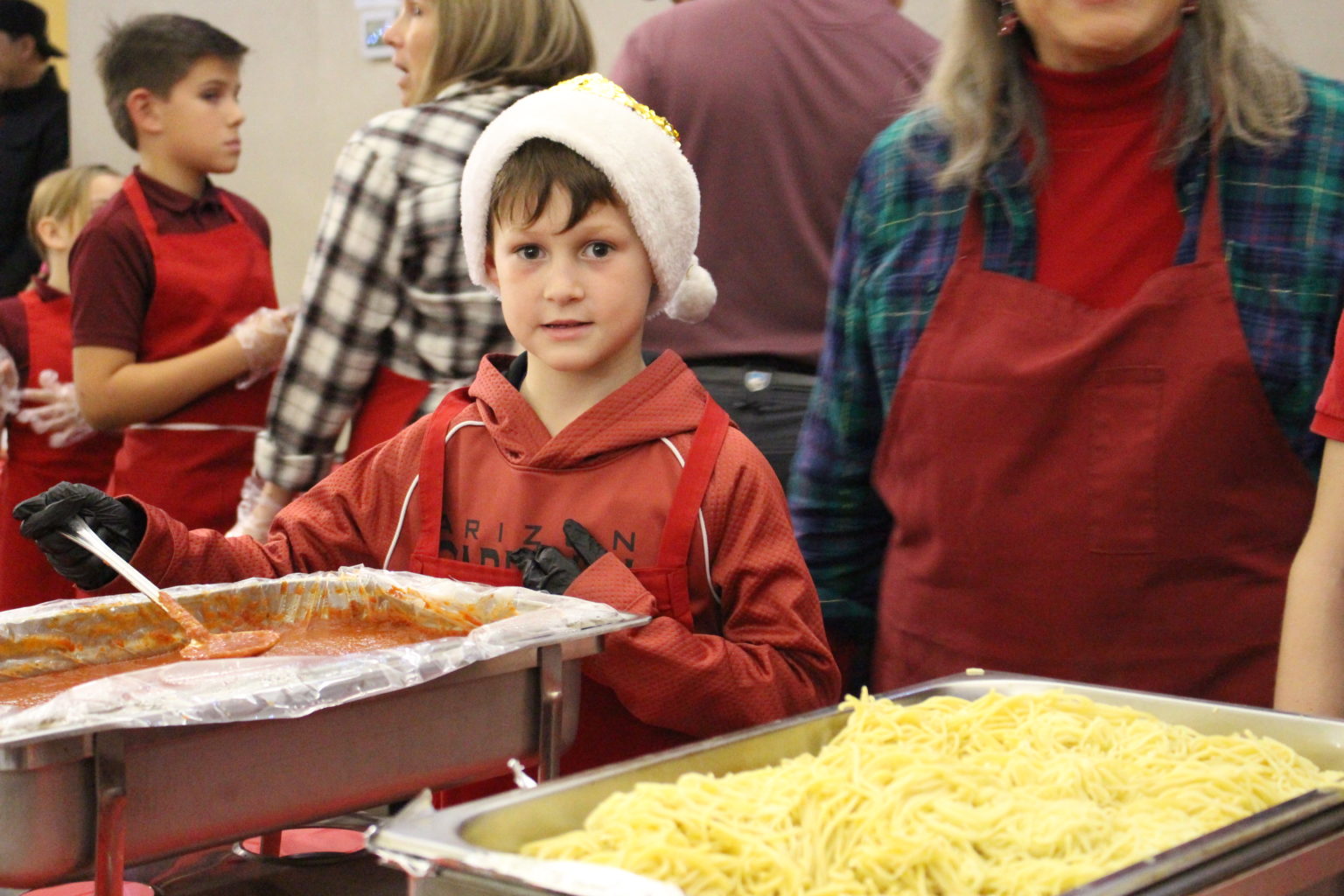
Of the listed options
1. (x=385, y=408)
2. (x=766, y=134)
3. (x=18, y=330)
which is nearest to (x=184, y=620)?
(x=385, y=408)

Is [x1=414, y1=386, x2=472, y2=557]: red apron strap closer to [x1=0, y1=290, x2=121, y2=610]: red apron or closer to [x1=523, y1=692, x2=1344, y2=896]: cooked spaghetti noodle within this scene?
[x1=523, y1=692, x2=1344, y2=896]: cooked spaghetti noodle

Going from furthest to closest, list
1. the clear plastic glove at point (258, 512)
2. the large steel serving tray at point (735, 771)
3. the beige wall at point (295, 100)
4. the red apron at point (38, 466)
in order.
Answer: the beige wall at point (295, 100), the red apron at point (38, 466), the clear plastic glove at point (258, 512), the large steel serving tray at point (735, 771)

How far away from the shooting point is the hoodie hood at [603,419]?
1.29m

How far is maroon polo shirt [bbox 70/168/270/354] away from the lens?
2.38 m

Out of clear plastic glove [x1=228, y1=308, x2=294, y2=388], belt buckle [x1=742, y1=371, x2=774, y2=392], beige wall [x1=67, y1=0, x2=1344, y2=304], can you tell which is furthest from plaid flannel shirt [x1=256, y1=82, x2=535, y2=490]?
beige wall [x1=67, y1=0, x2=1344, y2=304]

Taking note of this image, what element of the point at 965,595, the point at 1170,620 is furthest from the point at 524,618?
the point at 1170,620

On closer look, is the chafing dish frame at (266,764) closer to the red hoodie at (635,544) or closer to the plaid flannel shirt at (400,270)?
the red hoodie at (635,544)

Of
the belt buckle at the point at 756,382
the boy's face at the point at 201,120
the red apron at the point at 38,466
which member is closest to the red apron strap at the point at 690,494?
the belt buckle at the point at 756,382

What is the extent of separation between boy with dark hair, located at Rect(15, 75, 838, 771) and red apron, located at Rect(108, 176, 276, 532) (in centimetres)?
119

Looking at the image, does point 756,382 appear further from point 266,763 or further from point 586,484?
point 266,763

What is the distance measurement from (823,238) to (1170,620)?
2.50ft

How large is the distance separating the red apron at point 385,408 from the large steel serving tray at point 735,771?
40.4 inches

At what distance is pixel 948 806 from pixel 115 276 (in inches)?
78.4

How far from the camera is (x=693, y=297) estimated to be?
146cm
